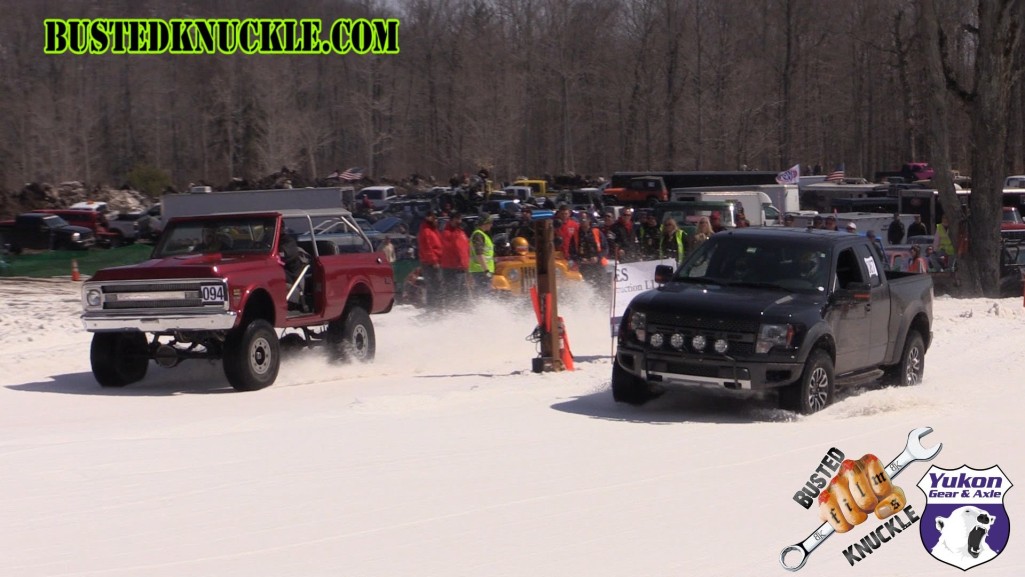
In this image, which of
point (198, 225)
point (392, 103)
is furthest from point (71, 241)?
point (392, 103)

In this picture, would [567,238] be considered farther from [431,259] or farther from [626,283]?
[626,283]

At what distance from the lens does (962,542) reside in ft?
21.0

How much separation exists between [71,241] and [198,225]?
3111 centimetres

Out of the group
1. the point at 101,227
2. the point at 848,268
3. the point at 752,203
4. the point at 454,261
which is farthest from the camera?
the point at 101,227

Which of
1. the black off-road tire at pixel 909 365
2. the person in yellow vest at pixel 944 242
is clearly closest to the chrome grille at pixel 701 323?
the black off-road tire at pixel 909 365

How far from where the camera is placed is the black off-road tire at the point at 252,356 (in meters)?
13.0

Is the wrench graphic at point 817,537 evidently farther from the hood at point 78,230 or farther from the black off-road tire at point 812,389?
the hood at point 78,230

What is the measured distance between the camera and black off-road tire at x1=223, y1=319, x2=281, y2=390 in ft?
42.8

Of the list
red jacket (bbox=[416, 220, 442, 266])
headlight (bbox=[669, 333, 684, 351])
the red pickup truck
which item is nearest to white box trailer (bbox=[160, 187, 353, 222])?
red jacket (bbox=[416, 220, 442, 266])

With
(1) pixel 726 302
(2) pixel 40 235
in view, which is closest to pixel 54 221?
(2) pixel 40 235

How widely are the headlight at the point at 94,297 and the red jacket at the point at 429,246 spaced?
808 centimetres

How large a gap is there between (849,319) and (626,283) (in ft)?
13.2

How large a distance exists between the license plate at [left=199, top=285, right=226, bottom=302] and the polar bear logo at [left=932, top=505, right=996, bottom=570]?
8240 mm

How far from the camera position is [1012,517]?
728 cm
